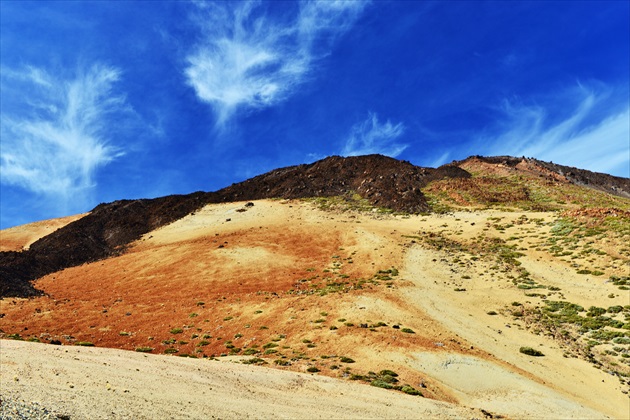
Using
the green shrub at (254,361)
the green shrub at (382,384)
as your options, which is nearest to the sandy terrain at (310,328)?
the green shrub at (382,384)

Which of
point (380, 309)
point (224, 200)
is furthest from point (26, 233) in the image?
point (380, 309)

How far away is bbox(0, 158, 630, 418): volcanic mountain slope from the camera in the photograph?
855 inches

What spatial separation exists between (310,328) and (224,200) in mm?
61452

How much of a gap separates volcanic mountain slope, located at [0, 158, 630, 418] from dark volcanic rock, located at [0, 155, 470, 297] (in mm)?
4348

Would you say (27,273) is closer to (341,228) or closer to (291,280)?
(291,280)

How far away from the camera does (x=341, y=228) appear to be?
202 feet

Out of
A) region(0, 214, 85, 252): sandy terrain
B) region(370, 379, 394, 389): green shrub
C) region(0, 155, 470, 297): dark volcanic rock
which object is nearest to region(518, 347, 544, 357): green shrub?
region(370, 379, 394, 389): green shrub

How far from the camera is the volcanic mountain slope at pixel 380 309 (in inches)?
855

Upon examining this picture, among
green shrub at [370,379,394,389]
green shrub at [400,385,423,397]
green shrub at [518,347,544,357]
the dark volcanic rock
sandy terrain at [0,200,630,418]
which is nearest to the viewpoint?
sandy terrain at [0,200,630,418]

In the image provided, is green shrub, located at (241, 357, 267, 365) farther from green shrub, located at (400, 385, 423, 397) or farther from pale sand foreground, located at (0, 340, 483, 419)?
green shrub, located at (400, 385, 423, 397)

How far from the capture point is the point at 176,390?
16625 millimetres

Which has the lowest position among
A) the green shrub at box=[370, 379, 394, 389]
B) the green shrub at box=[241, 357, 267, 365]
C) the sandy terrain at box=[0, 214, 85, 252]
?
the green shrub at box=[370, 379, 394, 389]

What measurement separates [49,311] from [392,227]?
44.0 meters

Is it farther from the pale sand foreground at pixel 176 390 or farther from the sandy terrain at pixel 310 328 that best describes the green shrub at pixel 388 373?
the pale sand foreground at pixel 176 390
